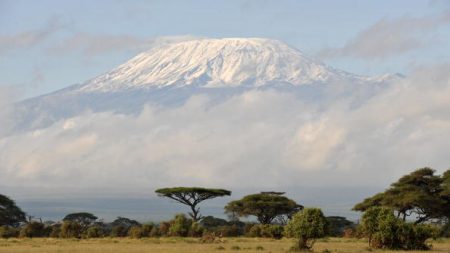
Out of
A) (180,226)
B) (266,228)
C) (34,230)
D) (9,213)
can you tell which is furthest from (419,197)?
(9,213)

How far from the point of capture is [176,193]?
3499 inches

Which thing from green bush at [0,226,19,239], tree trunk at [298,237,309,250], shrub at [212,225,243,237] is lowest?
tree trunk at [298,237,309,250]

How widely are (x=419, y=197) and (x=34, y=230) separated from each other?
31464 mm

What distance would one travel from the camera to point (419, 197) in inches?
2798

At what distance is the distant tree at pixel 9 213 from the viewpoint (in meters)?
86.0

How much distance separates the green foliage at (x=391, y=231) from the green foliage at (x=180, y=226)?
21405 millimetres

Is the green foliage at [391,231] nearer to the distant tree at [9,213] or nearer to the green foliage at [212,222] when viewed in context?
the distant tree at [9,213]

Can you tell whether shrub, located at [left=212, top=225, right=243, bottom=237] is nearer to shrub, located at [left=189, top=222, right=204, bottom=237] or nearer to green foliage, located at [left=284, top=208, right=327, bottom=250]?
shrub, located at [left=189, top=222, right=204, bottom=237]

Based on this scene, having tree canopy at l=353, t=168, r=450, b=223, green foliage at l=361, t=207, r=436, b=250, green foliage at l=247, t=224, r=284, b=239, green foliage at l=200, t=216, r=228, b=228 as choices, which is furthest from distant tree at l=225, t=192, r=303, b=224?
green foliage at l=361, t=207, r=436, b=250

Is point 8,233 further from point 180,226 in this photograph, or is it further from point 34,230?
point 180,226

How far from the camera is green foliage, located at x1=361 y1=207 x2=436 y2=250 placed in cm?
4597

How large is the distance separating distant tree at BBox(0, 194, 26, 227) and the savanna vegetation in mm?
101

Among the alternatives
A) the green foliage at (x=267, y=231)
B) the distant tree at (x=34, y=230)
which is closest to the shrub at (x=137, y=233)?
the distant tree at (x=34, y=230)

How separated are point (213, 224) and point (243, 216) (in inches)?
348
